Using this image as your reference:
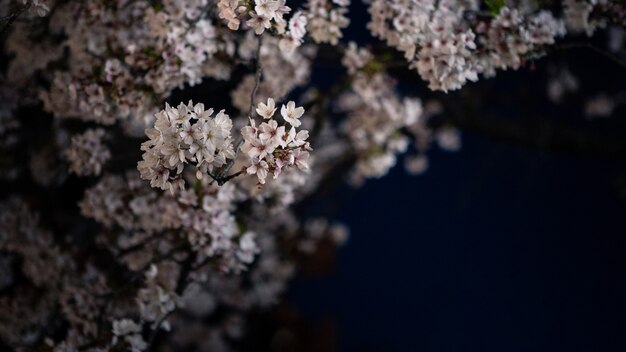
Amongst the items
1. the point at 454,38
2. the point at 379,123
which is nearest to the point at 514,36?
the point at 454,38

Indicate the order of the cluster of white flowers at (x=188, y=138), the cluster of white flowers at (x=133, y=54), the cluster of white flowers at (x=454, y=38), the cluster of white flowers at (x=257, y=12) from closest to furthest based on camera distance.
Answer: the cluster of white flowers at (x=188, y=138)
the cluster of white flowers at (x=257, y=12)
the cluster of white flowers at (x=454, y=38)
the cluster of white flowers at (x=133, y=54)

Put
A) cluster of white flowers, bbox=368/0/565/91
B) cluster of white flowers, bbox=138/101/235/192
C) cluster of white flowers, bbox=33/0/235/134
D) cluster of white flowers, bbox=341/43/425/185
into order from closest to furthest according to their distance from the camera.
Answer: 1. cluster of white flowers, bbox=138/101/235/192
2. cluster of white flowers, bbox=368/0/565/91
3. cluster of white flowers, bbox=33/0/235/134
4. cluster of white flowers, bbox=341/43/425/185

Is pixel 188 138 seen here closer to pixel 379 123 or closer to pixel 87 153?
pixel 87 153

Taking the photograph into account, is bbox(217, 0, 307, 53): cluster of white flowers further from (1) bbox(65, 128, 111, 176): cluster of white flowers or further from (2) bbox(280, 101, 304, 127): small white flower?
(1) bbox(65, 128, 111, 176): cluster of white flowers

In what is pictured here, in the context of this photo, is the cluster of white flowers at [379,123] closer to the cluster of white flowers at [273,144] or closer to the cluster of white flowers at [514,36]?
the cluster of white flowers at [514,36]

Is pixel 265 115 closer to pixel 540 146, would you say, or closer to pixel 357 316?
pixel 540 146

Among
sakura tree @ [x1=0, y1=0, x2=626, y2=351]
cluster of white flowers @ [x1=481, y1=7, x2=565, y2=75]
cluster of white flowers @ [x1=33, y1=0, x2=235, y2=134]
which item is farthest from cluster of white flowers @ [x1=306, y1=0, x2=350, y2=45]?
cluster of white flowers @ [x1=481, y1=7, x2=565, y2=75]

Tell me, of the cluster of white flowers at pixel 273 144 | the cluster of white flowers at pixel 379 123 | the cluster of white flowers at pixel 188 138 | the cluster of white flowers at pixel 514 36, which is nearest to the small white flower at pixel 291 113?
the cluster of white flowers at pixel 273 144
